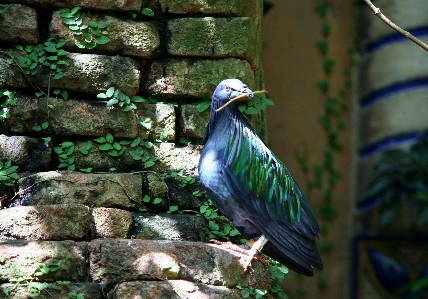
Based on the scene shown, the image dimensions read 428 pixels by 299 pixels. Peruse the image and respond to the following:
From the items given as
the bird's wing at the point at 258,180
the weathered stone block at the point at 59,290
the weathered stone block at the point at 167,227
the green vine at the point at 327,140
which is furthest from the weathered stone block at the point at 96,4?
the green vine at the point at 327,140

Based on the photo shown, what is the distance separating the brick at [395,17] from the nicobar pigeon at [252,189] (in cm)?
324

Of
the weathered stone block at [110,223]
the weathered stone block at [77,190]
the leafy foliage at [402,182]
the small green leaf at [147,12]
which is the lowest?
the leafy foliage at [402,182]

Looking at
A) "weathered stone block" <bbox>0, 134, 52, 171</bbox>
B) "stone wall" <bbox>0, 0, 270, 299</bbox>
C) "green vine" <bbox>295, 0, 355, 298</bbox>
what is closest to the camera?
"stone wall" <bbox>0, 0, 270, 299</bbox>

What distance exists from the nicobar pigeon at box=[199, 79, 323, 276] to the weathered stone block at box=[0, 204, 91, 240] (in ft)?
1.89

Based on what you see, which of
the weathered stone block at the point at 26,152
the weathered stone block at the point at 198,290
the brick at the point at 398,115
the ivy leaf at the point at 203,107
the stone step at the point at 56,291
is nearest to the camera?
the stone step at the point at 56,291

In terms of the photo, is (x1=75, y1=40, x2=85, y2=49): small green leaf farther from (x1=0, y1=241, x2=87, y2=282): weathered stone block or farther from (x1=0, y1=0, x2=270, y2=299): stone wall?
(x1=0, y1=241, x2=87, y2=282): weathered stone block

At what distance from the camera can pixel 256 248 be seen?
10.1 feet

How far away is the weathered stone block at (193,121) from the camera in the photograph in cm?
368

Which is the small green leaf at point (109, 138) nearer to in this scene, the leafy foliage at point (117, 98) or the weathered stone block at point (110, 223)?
the leafy foliage at point (117, 98)

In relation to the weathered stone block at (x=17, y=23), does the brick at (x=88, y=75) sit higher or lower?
lower

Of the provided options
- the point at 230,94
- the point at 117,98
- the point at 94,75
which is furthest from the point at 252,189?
the point at 94,75

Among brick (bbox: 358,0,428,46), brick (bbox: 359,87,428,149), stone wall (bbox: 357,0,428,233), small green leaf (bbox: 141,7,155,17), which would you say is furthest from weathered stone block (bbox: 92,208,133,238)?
brick (bbox: 358,0,428,46)

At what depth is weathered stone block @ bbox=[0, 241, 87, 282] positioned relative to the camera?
279cm

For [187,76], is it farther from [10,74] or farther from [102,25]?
[10,74]
